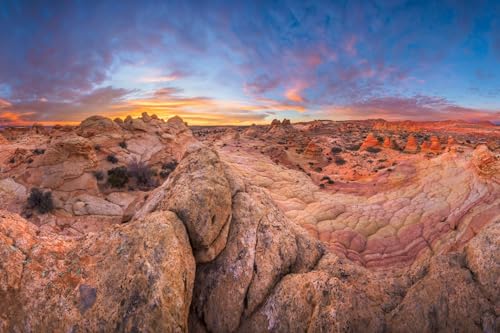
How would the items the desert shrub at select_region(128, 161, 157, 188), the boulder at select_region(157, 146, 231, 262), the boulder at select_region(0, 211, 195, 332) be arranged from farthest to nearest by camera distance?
the desert shrub at select_region(128, 161, 157, 188) → the boulder at select_region(157, 146, 231, 262) → the boulder at select_region(0, 211, 195, 332)

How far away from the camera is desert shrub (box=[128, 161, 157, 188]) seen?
77.5 feet

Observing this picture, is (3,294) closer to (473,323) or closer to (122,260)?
(122,260)

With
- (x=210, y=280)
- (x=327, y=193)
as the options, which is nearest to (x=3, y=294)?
(x=210, y=280)

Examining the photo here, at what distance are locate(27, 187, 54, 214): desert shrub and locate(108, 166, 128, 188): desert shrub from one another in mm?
4900

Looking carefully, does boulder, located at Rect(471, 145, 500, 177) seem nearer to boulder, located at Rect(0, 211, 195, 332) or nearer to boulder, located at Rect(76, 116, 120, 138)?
boulder, located at Rect(0, 211, 195, 332)

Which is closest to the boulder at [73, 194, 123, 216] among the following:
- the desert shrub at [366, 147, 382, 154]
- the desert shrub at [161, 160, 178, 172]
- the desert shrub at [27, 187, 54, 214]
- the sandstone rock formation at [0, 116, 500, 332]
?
the desert shrub at [27, 187, 54, 214]

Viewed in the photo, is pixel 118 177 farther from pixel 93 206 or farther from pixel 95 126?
pixel 95 126

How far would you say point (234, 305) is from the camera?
647 centimetres

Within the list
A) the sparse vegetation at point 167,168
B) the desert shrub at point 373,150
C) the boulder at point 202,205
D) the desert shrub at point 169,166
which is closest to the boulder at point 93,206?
the sparse vegetation at point 167,168

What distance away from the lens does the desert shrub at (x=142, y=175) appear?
23625 mm

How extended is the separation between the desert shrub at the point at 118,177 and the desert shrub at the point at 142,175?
71 centimetres

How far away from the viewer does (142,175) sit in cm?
2428

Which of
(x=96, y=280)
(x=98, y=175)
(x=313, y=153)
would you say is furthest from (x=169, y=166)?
(x=313, y=153)

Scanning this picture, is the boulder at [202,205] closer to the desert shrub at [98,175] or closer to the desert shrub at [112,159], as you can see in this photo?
the desert shrub at [98,175]
